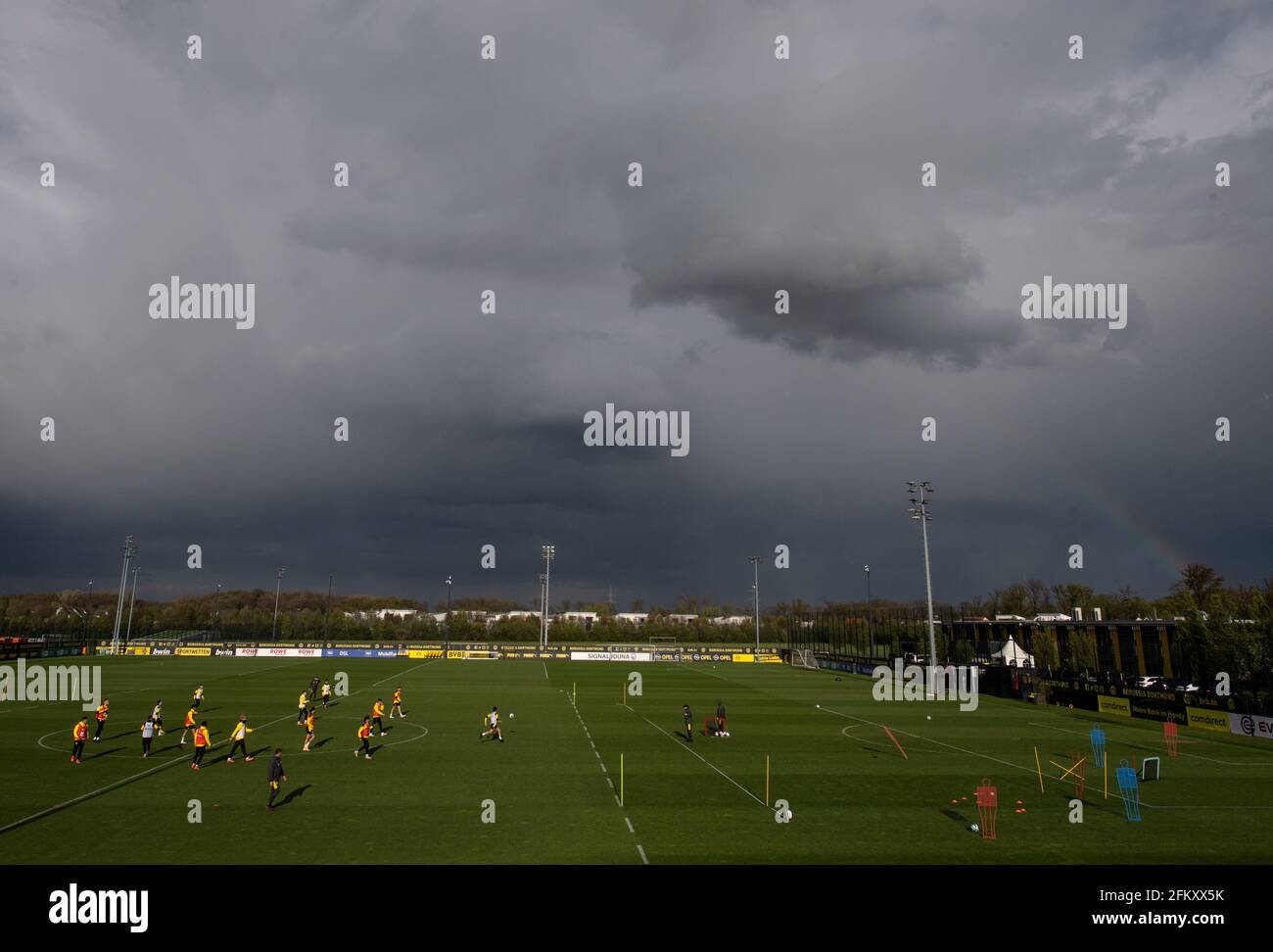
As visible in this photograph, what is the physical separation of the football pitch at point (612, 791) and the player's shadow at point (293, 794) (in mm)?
75

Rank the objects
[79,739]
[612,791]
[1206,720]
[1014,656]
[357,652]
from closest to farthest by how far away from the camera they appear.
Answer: [612,791], [79,739], [1206,720], [1014,656], [357,652]

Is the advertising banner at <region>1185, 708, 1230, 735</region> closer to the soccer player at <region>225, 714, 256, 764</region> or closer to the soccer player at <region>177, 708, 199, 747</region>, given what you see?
the soccer player at <region>225, 714, 256, 764</region>

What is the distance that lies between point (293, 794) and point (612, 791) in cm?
1041

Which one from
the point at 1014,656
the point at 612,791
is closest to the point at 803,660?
the point at 1014,656

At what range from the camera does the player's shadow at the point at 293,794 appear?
80.7 ft

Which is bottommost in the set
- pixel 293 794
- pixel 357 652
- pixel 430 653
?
pixel 430 653

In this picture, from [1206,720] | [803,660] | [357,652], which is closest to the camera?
[1206,720]

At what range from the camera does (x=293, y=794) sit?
84.9 feet

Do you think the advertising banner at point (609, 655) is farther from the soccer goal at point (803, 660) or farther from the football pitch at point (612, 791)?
the football pitch at point (612, 791)

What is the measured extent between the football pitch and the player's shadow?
3.0 inches

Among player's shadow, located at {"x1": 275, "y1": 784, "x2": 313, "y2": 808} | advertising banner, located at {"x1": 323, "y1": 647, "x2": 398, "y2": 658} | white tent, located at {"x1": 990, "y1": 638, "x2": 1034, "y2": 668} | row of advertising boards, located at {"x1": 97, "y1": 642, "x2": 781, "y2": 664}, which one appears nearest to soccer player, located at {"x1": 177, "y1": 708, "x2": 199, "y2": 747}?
player's shadow, located at {"x1": 275, "y1": 784, "x2": 313, "y2": 808}

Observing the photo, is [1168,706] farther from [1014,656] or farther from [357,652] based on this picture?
[357,652]
